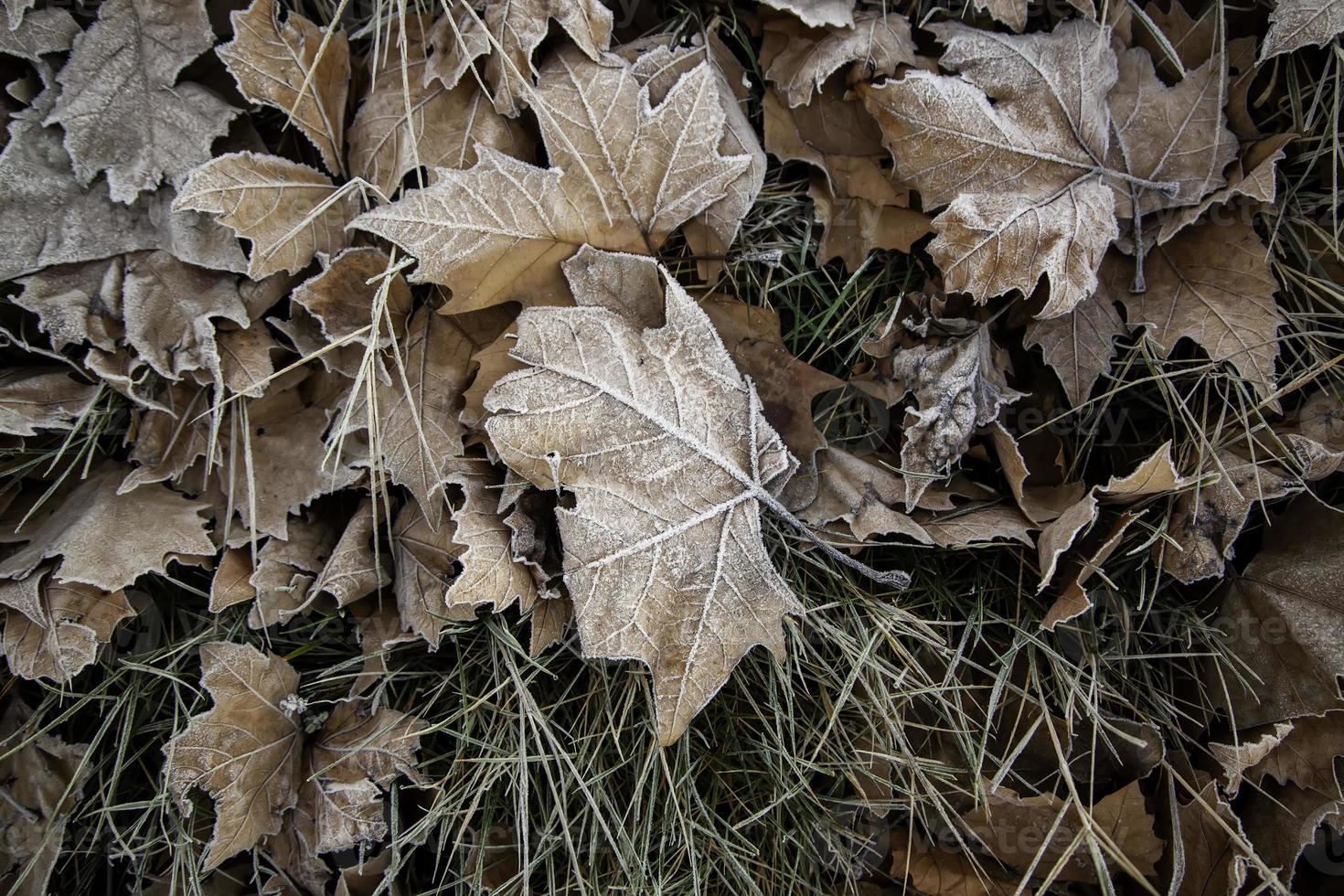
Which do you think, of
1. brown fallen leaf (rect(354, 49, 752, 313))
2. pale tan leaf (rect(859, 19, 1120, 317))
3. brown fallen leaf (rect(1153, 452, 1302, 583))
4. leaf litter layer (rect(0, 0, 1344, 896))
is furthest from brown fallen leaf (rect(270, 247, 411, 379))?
brown fallen leaf (rect(1153, 452, 1302, 583))

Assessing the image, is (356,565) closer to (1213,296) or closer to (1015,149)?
(1015,149)

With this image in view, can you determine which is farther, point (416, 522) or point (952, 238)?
point (416, 522)

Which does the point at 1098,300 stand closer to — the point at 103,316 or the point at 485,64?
the point at 485,64

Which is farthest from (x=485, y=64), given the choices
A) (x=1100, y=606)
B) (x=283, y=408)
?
(x=1100, y=606)

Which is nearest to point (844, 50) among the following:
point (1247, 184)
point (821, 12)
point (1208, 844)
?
point (821, 12)

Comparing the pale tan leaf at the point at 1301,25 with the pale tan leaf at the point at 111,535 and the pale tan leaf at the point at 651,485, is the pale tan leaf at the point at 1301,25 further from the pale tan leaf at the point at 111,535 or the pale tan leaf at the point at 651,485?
the pale tan leaf at the point at 111,535

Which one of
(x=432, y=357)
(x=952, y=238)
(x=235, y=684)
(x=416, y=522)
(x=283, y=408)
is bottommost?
(x=235, y=684)

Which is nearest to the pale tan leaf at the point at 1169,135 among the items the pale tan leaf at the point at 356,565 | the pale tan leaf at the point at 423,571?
the pale tan leaf at the point at 423,571
